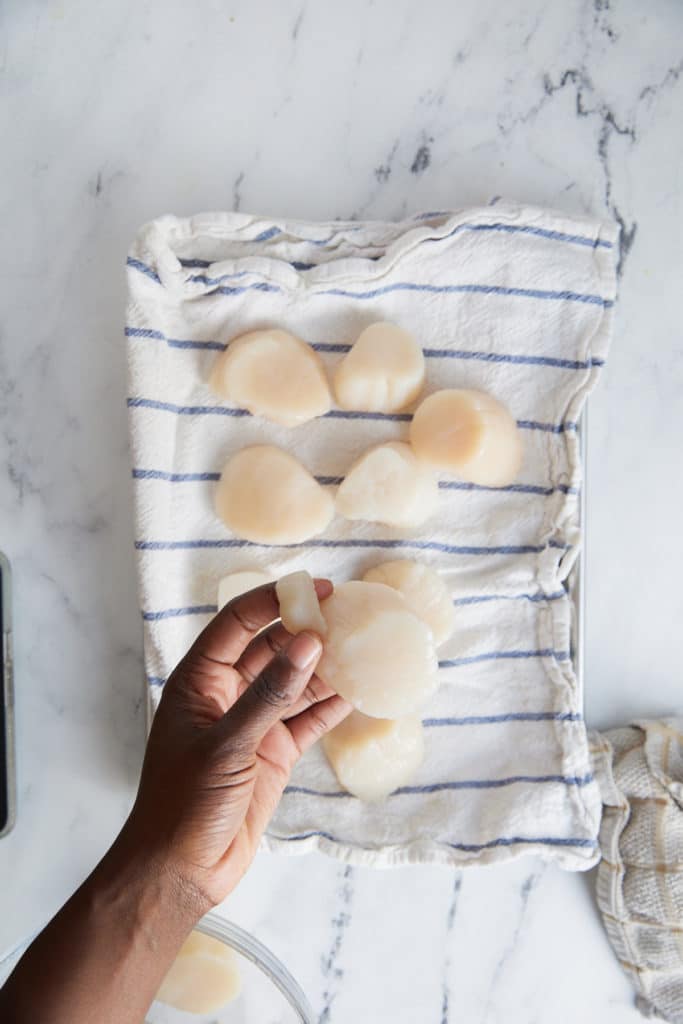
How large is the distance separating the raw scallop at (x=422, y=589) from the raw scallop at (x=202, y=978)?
317mm

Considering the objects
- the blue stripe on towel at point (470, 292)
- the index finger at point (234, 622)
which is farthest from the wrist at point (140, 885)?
the blue stripe on towel at point (470, 292)

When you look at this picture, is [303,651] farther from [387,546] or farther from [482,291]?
[482,291]

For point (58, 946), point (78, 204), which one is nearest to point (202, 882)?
point (58, 946)

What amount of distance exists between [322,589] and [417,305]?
274mm

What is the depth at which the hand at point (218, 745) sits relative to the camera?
1.66ft

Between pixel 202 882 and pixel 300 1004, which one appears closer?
pixel 202 882

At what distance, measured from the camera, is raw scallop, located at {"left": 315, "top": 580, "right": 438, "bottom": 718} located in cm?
59

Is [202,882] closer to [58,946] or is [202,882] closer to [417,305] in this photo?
[58,946]

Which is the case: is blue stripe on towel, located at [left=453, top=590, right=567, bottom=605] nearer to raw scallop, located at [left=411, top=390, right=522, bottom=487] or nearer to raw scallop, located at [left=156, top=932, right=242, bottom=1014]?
raw scallop, located at [left=411, top=390, right=522, bottom=487]

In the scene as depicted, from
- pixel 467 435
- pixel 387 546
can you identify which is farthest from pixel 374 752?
pixel 467 435

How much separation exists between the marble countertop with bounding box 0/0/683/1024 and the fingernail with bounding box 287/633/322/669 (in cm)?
31

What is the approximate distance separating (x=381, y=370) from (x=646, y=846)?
480 mm

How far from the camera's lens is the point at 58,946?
0.53m

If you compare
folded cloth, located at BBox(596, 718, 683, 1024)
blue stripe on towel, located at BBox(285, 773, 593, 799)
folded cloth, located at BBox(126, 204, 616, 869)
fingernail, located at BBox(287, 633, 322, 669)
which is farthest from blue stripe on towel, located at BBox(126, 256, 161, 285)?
folded cloth, located at BBox(596, 718, 683, 1024)
